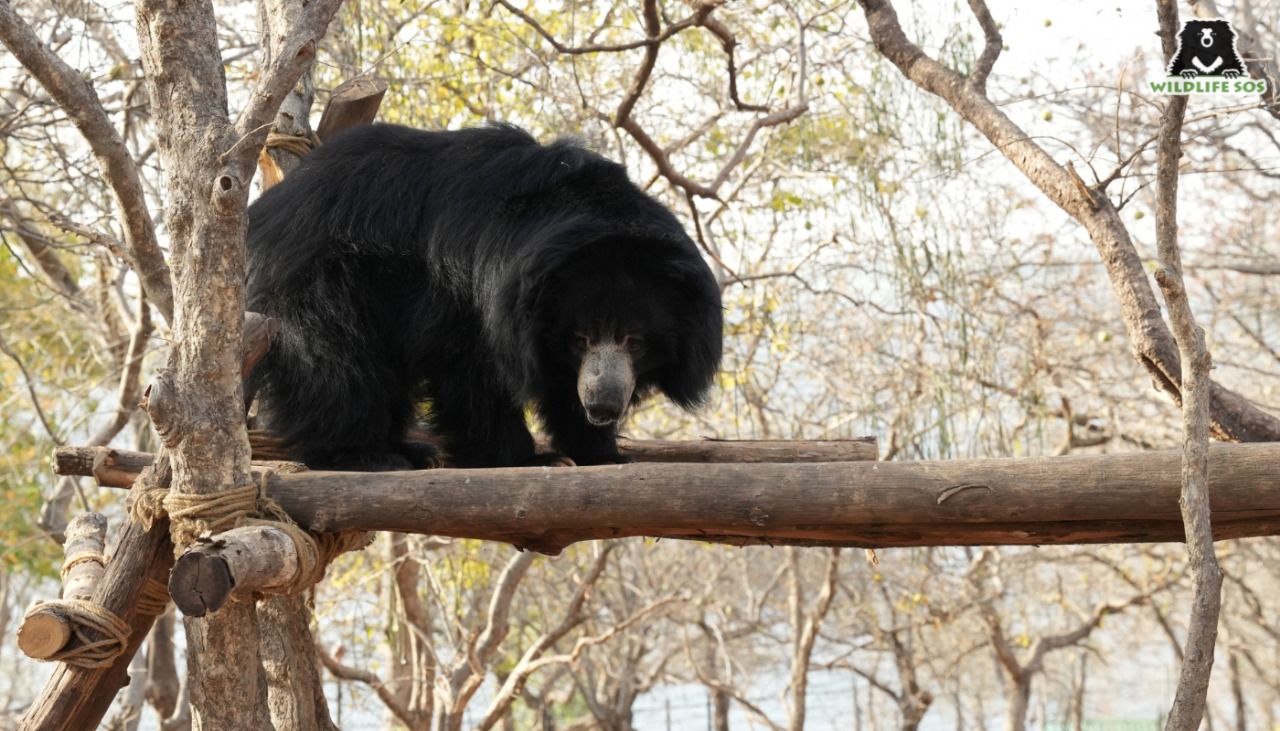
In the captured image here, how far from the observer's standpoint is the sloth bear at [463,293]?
2.89m

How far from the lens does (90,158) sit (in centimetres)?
551

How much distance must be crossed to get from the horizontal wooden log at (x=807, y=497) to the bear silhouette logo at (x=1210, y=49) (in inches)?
63.5

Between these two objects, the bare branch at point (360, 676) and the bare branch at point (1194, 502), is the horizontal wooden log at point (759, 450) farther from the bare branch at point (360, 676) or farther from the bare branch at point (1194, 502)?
the bare branch at point (360, 676)

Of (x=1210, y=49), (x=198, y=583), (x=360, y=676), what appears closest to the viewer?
(x=198, y=583)

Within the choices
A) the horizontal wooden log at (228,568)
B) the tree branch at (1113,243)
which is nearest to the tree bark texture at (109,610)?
the horizontal wooden log at (228,568)

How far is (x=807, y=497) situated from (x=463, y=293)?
3.88ft

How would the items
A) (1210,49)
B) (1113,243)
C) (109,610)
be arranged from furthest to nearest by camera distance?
(1210,49), (1113,243), (109,610)

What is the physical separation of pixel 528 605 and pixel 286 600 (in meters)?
8.28

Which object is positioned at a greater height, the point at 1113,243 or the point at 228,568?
the point at 1113,243

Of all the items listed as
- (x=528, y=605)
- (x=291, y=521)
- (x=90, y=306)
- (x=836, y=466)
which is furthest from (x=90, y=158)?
(x=528, y=605)

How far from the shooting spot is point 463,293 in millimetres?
3021

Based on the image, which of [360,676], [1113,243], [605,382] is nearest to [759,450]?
[605,382]

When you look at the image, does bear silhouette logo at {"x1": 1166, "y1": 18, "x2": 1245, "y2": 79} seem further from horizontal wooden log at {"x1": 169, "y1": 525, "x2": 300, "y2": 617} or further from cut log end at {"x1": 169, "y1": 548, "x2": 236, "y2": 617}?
cut log end at {"x1": 169, "y1": 548, "x2": 236, "y2": 617}

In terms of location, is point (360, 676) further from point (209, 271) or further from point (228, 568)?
point (228, 568)
